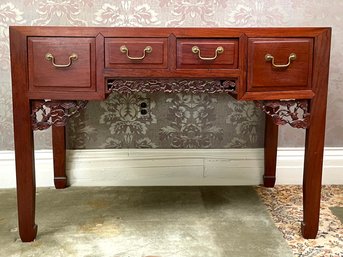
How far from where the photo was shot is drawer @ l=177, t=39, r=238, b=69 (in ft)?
5.01

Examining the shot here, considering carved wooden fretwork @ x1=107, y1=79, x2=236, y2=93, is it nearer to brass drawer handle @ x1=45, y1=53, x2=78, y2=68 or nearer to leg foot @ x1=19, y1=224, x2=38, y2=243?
brass drawer handle @ x1=45, y1=53, x2=78, y2=68

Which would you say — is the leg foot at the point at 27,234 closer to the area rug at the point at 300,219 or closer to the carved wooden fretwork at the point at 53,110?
the carved wooden fretwork at the point at 53,110

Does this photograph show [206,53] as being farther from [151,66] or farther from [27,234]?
[27,234]

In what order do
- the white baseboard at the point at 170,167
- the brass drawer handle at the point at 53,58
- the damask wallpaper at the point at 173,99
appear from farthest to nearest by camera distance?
the white baseboard at the point at 170,167
the damask wallpaper at the point at 173,99
the brass drawer handle at the point at 53,58

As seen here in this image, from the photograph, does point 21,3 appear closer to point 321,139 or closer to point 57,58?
point 57,58

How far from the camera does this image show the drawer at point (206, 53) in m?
1.53

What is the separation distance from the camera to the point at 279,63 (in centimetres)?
154

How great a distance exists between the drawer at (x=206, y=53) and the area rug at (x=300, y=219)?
63 cm

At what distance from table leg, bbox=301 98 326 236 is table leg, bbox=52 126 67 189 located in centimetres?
104

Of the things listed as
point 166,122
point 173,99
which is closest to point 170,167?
point 166,122

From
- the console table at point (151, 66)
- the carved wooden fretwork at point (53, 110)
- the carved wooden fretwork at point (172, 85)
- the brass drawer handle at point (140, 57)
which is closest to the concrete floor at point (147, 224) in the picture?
the console table at point (151, 66)

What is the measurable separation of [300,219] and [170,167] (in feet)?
2.10

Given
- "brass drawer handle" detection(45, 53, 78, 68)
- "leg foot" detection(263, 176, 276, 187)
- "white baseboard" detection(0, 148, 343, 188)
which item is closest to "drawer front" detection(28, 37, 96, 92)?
"brass drawer handle" detection(45, 53, 78, 68)

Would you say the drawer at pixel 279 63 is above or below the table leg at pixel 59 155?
above
